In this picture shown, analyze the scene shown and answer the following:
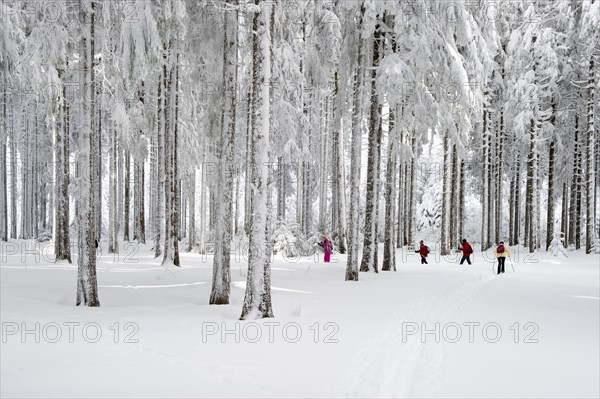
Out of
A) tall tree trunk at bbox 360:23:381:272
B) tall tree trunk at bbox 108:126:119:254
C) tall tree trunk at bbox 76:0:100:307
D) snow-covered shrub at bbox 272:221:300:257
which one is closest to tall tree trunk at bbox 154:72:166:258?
tall tree trunk at bbox 108:126:119:254

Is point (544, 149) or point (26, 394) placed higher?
point (544, 149)

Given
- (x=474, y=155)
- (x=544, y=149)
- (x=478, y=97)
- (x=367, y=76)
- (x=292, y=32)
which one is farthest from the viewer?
(x=474, y=155)

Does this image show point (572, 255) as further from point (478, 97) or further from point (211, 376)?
point (211, 376)

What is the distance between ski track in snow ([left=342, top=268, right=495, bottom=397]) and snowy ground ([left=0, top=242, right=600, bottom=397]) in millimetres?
24

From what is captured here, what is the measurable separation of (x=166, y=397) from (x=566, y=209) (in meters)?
35.8

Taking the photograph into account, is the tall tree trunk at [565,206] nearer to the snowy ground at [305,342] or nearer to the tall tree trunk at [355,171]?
the snowy ground at [305,342]

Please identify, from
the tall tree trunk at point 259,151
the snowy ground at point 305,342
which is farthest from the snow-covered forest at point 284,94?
the snowy ground at point 305,342

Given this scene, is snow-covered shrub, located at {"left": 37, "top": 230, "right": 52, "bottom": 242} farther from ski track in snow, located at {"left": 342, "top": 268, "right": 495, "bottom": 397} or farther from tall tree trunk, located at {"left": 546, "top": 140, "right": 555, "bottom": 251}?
tall tree trunk, located at {"left": 546, "top": 140, "right": 555, "bottom": 251}

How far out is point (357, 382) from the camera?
5773 mm

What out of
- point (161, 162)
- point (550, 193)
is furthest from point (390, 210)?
point (550, 193)

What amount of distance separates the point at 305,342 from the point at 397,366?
1.68 meters

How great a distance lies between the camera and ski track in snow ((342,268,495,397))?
5.61 metres

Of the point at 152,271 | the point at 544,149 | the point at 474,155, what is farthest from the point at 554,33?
the point at 152,271

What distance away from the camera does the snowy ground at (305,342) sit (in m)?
5.75
